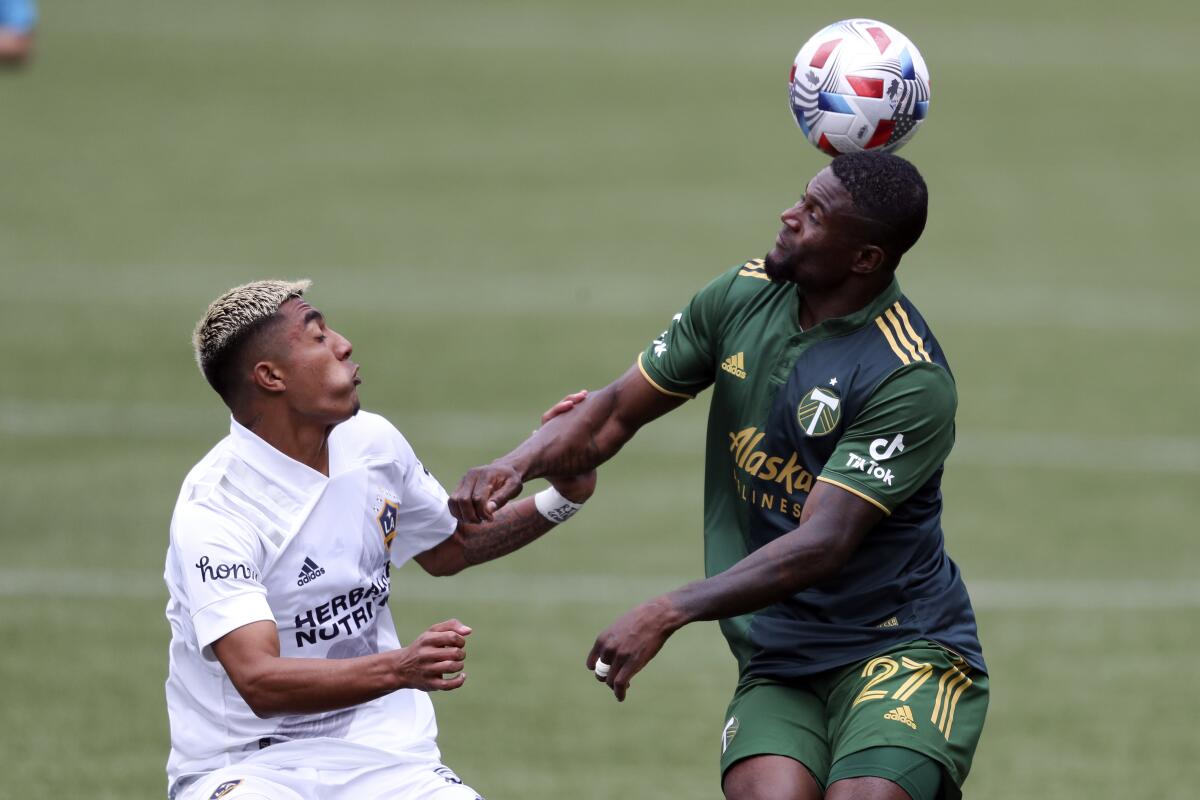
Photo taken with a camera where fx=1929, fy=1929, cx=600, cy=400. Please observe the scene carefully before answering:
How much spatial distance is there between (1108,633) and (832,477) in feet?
18.4

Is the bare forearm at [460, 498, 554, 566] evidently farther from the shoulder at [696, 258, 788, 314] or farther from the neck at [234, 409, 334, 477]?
the shoulder at [696, 258, 788, 314]

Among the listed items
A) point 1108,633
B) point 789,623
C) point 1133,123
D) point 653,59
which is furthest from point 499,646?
point 653,59

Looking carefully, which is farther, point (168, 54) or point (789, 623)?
point (168, 54)

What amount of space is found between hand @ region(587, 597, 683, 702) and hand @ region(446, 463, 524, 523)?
793mm

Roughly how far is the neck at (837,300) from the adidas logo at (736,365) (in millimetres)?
216

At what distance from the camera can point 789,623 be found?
5.93 m

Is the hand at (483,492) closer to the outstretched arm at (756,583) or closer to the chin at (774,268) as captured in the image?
the outstretched arm at (756,583)

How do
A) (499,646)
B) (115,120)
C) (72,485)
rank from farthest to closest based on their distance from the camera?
(115,120) < (72,485) < (499,646)

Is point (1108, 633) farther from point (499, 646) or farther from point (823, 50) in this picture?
point (823, 50)

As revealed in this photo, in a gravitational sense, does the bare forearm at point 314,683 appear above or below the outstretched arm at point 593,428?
below

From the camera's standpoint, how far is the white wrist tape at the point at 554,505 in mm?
6383

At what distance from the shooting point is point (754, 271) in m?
6.14

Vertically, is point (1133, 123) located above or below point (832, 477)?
above

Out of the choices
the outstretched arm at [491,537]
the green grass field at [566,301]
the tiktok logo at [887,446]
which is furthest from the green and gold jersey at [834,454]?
the green grass field at [566,301]
